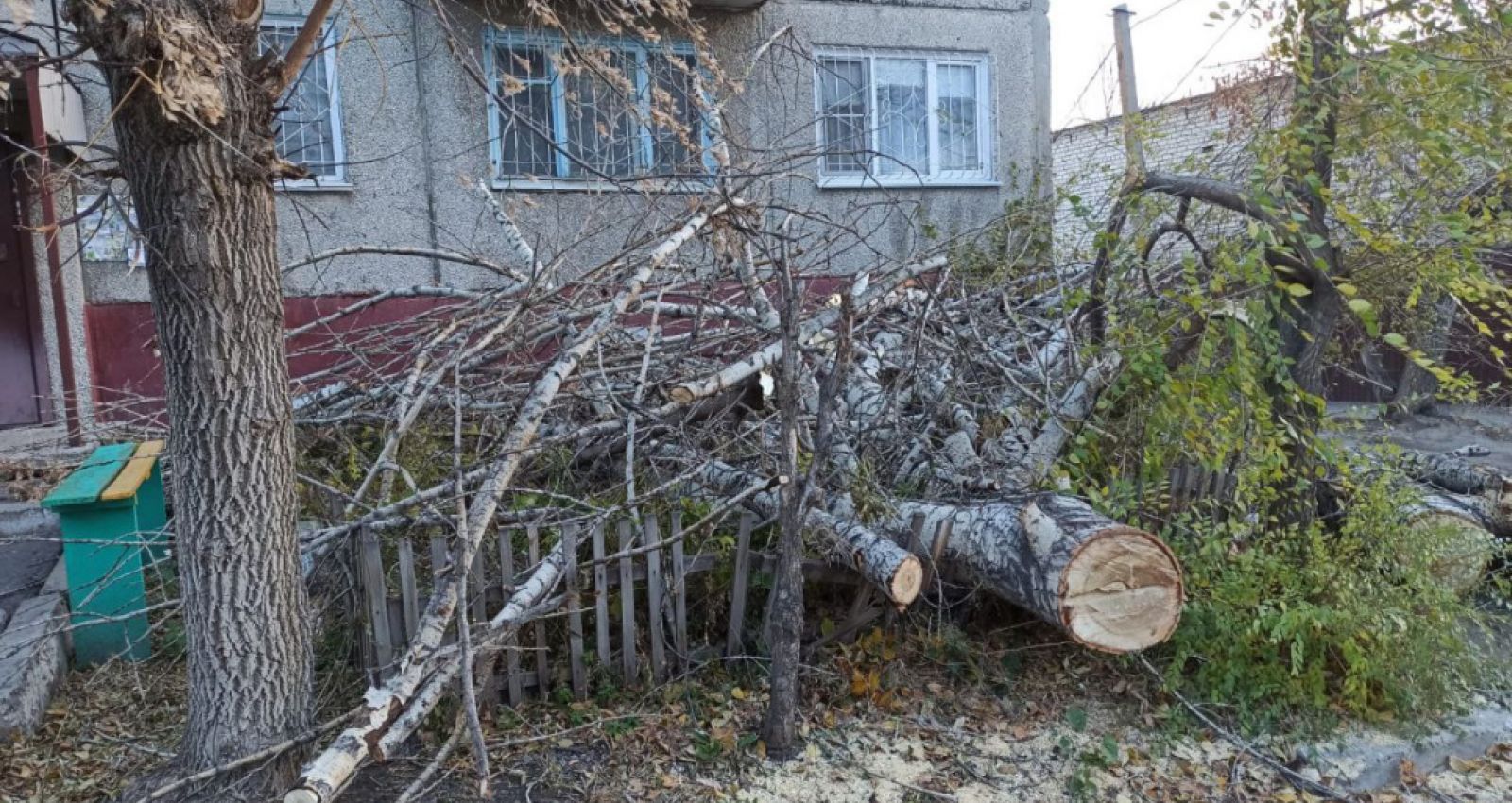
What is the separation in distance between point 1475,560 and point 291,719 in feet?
16.3

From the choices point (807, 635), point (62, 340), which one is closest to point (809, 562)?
point (807, 635)

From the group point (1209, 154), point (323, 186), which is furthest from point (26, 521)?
point (1209, 154)

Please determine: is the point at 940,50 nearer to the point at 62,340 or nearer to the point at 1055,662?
the point at 1055,662

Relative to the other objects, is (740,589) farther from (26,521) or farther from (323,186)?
(323,186)

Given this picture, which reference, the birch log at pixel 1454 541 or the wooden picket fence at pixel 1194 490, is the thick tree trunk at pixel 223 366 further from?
the birch log at pixel 1454 541

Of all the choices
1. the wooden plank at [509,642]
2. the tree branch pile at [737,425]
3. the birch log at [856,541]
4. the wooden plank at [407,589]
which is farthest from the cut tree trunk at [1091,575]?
the wooden plank at [407,589]

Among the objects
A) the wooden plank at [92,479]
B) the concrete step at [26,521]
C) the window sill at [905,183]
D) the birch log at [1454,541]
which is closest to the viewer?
the wooden plank at [92,479]

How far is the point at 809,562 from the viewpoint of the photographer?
4.02m

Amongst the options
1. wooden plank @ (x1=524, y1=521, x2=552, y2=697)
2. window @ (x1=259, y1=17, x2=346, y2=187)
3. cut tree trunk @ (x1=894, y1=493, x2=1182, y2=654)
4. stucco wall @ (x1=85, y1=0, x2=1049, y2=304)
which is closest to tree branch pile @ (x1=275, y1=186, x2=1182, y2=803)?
cut tree trunk @ (x1=894, y1=493, x2=1182, y2=654)

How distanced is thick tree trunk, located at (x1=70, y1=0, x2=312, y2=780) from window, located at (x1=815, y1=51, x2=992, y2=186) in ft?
22.1

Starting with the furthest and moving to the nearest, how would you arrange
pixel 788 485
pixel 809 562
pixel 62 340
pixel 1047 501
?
pixel 62 340, pixel 809 562, pixel 1047 501, pixel 788 485

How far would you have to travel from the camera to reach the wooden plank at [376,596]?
3527 millimetres

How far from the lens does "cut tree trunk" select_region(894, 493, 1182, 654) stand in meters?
3.39

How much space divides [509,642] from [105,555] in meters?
1.80
